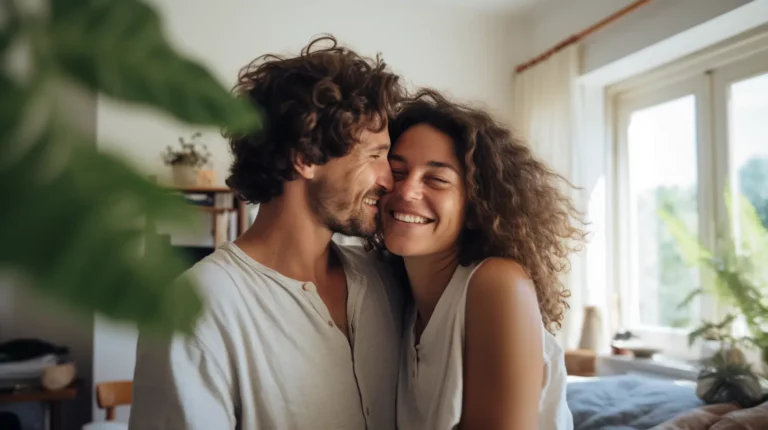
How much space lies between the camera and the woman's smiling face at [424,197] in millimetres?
1103

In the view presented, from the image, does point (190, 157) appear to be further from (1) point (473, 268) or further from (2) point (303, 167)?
(1) point (473, 268)

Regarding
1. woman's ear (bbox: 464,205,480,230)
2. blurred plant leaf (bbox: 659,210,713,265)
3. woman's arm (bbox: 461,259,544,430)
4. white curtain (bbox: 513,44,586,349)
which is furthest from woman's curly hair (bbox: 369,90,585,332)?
white curtain (bbox: 513,44,586,349)

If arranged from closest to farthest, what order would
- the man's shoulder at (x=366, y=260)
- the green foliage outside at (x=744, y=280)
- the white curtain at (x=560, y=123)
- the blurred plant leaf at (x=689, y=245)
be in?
the man's shoulder at (x=366, y=260) < the green foliage outside at (x=744, y=280) < the blurred plant leaf at (x=689, y=245) < the white curtain at (x=560, y=123)

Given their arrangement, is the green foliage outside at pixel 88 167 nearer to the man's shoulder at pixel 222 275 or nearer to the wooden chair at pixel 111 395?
the man's shoulder at pixel 222 275

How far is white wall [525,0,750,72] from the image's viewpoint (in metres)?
2.64

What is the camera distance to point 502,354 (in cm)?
98

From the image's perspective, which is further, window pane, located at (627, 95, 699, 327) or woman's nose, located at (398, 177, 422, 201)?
window pane, located at (627, 95, 699, 327)

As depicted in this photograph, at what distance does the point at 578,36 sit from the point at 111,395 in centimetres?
289

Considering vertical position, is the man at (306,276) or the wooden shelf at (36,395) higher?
the man at (306,276)

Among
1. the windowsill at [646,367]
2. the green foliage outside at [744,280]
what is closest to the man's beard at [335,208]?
the green foliage outside at [744,280]

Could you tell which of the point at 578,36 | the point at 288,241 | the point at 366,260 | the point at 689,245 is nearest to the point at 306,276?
the point at 288,241

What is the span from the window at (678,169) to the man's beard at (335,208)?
1885 mm

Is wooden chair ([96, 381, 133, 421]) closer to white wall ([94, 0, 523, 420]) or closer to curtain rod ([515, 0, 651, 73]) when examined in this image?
white wall ([94, 0, 523, 420])

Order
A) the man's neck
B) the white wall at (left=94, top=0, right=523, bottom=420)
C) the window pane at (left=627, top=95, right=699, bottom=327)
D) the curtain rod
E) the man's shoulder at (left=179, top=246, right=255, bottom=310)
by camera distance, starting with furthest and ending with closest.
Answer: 1. the white wall at (left=94, top=0, right=523, bottom=420)
2. the window pane at (left=627, top=95, right=699, bottom=327)
3. the curtain rod
4. the man's neck
5. the man's shoulder at (left=179, top=246, right=255, bottom=310)
